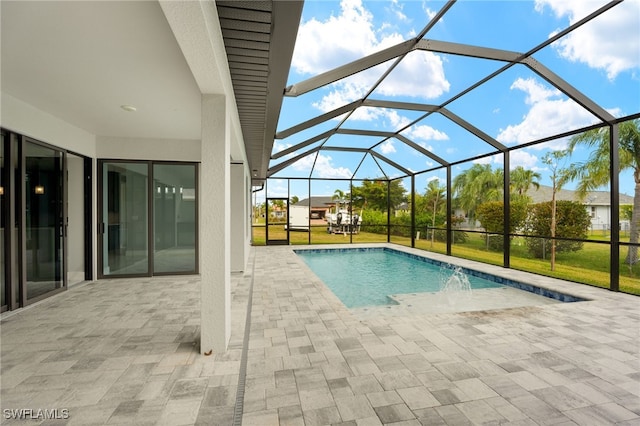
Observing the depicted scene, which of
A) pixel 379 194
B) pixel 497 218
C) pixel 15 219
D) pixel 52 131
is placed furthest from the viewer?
pixel 379 194

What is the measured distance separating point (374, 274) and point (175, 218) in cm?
501

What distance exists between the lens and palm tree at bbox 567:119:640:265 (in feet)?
18.1

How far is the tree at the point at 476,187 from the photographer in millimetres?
11703

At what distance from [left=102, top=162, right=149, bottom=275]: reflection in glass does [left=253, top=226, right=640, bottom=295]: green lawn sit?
20.0ft

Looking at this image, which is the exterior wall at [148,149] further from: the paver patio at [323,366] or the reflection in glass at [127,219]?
the paver patio at [323,366]

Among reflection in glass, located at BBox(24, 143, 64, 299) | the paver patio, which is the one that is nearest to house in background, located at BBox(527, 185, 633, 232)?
the paver patio

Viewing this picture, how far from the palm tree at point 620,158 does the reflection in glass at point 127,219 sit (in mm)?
8717

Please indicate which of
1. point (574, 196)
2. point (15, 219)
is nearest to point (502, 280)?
point (574, 196)

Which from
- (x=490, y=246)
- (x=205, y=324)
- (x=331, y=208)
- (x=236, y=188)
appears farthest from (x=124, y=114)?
(x=331, y=208)

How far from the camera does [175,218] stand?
19.1 feet

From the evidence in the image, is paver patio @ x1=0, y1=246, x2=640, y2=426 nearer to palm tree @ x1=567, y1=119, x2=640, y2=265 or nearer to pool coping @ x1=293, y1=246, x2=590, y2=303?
pool coping @ x1=293, y1=246, x2=590, y2=303

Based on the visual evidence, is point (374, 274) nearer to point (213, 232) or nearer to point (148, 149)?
point (213, 232)

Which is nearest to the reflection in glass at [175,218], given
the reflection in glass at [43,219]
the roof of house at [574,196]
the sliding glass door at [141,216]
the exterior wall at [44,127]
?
the sliding glass door at [141,216]

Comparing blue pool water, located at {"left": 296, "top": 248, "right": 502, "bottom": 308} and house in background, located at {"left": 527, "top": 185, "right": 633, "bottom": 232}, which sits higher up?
house in background, located at {"left": 527, "top": 185, "right": 633, "bottom": 232}
